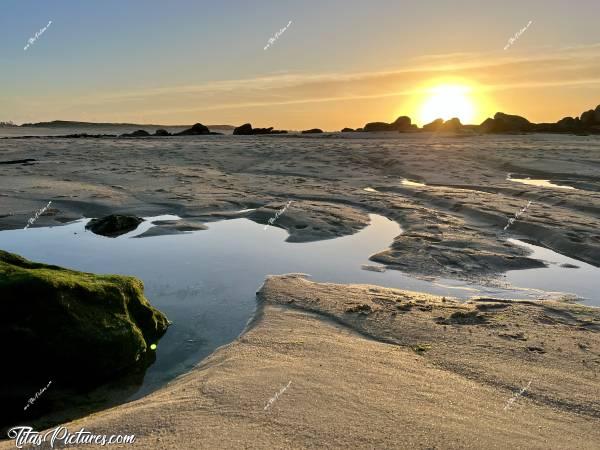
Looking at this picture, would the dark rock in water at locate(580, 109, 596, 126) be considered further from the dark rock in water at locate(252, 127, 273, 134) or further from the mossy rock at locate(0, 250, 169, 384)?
the mossy rock at locate(0, 250, 169, 384)

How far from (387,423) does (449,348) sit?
154cm

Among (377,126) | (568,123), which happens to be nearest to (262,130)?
(377,126)

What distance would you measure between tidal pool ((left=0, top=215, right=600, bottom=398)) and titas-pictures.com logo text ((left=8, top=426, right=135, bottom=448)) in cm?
102

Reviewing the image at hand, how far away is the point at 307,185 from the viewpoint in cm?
1551

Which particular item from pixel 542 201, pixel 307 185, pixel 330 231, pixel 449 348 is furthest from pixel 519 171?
pixel 449 348

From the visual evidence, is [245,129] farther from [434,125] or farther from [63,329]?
[63,329]

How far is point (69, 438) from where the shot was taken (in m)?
2.97

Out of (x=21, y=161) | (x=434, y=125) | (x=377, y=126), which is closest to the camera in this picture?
(x=21, y=161)

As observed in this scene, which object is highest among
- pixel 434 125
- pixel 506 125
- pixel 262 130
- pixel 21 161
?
pixel 434 125

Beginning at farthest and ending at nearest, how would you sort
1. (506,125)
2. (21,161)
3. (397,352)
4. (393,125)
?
(393,125)
(506,125)
(21,161)
(397,352)

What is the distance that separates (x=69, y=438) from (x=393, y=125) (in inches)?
2090

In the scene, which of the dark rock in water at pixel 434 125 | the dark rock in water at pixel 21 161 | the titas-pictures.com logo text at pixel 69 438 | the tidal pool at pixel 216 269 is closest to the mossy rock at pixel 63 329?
the tidal pool at pixel 216 269

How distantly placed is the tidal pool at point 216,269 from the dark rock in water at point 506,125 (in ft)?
130

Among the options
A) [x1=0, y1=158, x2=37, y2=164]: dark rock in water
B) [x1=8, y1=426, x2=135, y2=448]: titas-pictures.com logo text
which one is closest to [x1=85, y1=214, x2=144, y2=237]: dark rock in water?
[x1=8, y1=426, x2=135, y2=448]: titas-pictures.com logo text
